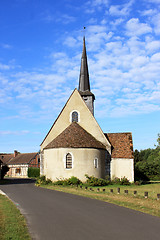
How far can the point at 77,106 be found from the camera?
3250 cm

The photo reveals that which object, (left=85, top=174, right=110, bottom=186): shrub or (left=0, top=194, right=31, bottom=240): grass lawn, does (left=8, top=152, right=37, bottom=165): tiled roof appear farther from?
(left=0, top=194, right=31, bottom=240): grass lawn

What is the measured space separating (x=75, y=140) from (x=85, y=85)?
11.9 metres

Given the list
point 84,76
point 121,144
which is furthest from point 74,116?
point 84,76

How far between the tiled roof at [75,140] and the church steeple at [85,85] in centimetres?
624

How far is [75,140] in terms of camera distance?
28.4 meters

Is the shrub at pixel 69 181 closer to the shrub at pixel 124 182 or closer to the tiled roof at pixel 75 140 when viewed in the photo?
the tiled roof at pixel 75 140

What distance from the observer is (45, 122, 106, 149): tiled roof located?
2802 cm

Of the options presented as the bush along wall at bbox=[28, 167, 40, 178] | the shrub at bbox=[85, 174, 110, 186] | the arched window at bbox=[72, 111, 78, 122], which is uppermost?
the arched window at bbox=[72, 111, 78, 122]

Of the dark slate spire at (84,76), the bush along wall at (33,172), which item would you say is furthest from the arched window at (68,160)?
the bush along wall at (33,172)

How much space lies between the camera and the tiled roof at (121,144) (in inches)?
1240

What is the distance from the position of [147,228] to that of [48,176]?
70.7 feet

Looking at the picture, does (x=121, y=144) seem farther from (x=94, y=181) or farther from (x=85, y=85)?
(x=85, y=85)

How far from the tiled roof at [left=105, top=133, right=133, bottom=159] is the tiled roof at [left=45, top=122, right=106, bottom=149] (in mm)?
2356

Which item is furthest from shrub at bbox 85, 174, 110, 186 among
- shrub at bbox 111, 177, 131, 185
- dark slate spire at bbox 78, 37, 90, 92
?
dark slate spire at bbox 78, 37, 90, 92
